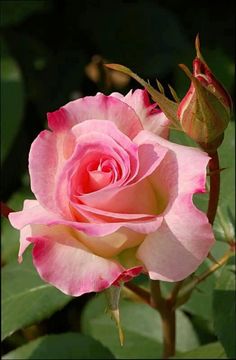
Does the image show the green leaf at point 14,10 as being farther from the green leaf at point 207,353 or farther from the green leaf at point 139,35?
the green leaf at point 207,353

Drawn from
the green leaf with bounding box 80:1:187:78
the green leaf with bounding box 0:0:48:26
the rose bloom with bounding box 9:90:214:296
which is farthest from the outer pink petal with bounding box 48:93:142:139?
the green leaf with bounding box 80:1:187:78

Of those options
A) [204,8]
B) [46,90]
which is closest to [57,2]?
[46,90]

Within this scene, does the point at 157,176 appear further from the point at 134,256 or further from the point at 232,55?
the point at 232,55

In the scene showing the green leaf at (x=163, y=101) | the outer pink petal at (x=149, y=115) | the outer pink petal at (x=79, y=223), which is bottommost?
the outer pink petal at (x=79, y=223)

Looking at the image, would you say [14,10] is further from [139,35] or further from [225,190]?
[225,190]

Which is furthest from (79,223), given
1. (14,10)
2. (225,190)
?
(14,10)

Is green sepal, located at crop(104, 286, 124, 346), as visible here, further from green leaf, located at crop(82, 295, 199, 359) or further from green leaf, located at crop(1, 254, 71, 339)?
green leaf, located at crop(82, 295, 199, 359)

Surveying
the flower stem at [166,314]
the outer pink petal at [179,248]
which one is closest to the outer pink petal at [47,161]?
the outer pink petal at [179,248]
